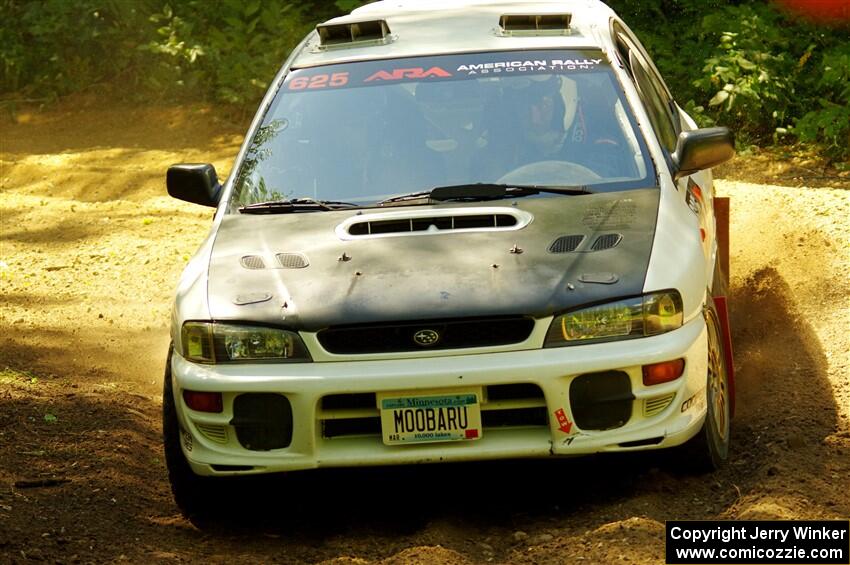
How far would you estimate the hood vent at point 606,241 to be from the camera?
465 cm

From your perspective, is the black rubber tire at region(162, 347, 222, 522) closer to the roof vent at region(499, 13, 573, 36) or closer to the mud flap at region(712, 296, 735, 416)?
the mud flap at region(712, 296, 735, 416)

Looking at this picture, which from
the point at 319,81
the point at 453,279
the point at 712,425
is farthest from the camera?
the point at 319,81

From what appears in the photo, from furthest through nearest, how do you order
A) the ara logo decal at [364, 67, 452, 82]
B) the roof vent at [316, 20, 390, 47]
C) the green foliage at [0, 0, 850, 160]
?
the green foliage at [0, 0, 850, 160]
the roof vent at [316, 20, 390, 47]
the ara logo decal at [364, 67, 452, 82]

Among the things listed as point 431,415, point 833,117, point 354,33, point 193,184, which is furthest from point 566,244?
point 833,117

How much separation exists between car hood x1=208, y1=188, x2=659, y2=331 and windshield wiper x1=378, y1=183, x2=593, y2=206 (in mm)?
72

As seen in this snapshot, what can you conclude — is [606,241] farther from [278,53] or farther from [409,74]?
[278,53]

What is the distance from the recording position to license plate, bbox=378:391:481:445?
434cm

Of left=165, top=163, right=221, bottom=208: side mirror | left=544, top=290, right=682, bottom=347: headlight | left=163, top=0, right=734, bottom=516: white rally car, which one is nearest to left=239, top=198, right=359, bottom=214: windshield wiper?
left=163, top=0, right=734, bottom=516: white rally car

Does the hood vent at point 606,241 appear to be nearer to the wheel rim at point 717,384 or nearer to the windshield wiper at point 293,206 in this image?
the wheel rim at point 717,384

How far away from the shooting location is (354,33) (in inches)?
Result: 246

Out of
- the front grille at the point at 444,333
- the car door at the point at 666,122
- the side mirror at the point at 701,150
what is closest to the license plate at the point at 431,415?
the front grille at the point at 444,333

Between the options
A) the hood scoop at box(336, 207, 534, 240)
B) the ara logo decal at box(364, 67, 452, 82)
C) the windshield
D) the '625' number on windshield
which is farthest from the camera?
the '625' number on windshield

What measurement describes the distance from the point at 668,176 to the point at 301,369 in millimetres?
1872

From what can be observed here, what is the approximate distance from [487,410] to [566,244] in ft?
2.40
